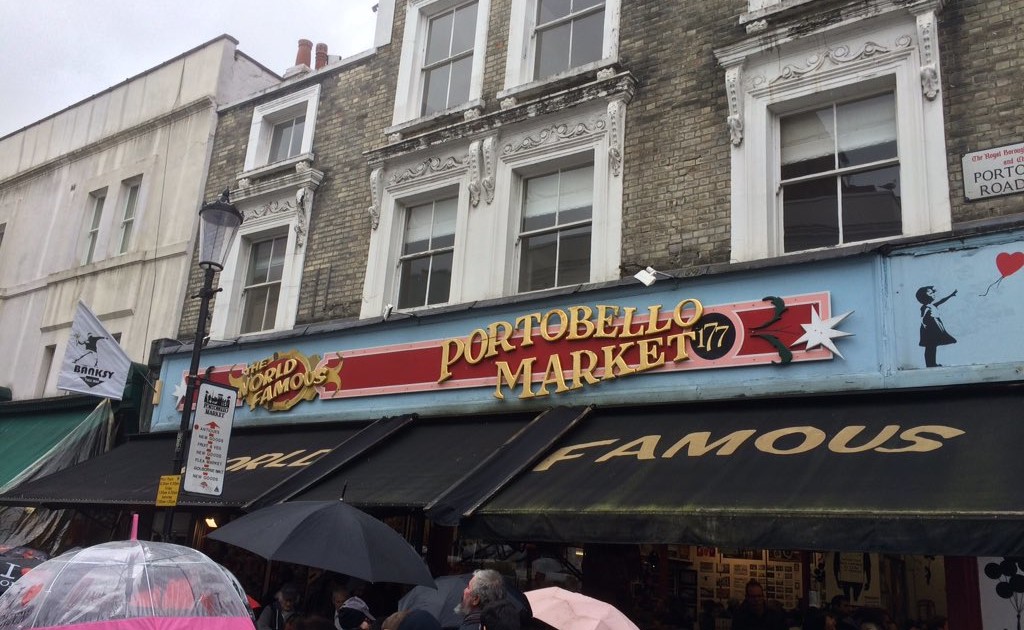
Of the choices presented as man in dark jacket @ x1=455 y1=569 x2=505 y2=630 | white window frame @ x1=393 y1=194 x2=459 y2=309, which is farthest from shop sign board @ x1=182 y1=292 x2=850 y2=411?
man in dark jacket @ x1=455 y1=569 x2=505 y2=630

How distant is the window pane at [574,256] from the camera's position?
10.2m

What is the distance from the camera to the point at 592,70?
10445 millimetres

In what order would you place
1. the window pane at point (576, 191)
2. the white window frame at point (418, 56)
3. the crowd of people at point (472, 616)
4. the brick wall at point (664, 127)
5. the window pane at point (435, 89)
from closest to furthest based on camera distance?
the crowd of people at point (472, 616), the brick wall at point (664, 127), the window pane at point (576, 191), the white window frame at point (418, 56), the window pane at point (435, 89)

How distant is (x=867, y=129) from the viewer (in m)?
8.66

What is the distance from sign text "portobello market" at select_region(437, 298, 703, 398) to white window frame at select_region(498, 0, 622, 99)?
3.19 meters

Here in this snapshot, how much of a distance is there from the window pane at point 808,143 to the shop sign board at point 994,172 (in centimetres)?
139

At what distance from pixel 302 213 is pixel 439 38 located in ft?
11.4

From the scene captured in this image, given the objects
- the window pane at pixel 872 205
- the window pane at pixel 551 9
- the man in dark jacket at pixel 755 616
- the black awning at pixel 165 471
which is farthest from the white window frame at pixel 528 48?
the man in dark jacket at pixel 755 616

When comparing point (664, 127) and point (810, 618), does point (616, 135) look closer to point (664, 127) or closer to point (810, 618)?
point (664, 127)

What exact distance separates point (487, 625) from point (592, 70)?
298 inches

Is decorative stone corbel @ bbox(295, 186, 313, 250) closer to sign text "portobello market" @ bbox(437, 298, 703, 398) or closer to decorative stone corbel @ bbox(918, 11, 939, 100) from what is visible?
sign text "portobello market" @ bbox(437, 298, 703, 398)

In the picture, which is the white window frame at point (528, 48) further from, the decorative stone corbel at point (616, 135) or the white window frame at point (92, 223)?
the white window frame at point (92, 223)

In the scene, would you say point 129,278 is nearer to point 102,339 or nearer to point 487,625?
point 102,339

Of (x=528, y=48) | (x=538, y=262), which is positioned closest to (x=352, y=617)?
(x=538, y=262)
